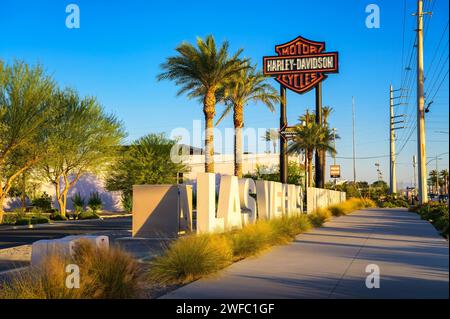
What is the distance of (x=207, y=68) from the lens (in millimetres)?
29281

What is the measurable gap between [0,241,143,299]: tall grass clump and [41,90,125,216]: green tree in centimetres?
2799

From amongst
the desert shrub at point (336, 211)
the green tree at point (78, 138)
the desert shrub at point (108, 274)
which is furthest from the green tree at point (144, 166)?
the desert shrub at point (108, 274)

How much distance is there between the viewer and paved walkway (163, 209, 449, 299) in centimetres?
961

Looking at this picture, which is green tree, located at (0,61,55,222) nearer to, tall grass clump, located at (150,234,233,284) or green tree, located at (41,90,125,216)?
green tree, located at (41,90,125,216)

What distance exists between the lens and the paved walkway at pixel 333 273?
9.61 meters

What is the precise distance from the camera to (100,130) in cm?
4275

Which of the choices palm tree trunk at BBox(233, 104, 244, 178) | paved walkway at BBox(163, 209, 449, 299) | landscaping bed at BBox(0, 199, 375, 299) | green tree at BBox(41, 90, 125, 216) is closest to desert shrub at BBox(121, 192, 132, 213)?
green tree at BBox(41, 90, 125, 216)

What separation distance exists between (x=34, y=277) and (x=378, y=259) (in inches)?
344

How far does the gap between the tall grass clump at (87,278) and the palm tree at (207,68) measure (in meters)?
20.1

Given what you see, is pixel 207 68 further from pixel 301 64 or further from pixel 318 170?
pixel 318 170

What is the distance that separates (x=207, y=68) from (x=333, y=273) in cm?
1913

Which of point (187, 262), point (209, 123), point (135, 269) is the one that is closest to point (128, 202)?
point (209, 123)

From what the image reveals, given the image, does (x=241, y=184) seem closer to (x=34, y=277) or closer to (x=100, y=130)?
(x=34, y=277)
